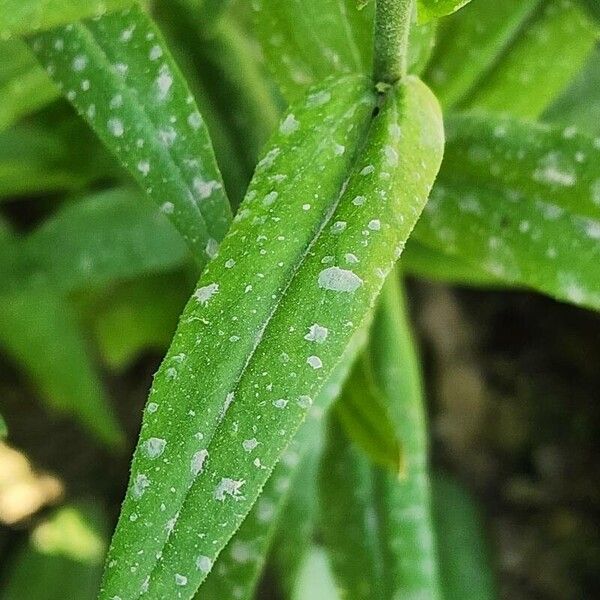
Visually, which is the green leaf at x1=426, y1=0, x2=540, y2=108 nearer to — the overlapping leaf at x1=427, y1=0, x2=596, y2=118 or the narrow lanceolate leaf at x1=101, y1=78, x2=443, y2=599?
the overlapping leaf at x1=427, y1=0, x2=596, y2=118

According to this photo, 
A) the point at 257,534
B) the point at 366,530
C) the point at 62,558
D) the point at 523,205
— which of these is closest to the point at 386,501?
the point at 366,530

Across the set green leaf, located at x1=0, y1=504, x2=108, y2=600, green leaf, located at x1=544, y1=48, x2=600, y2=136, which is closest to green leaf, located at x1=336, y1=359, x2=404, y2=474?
green leaf, located at x1=544, y1=48, x2=600, y2=136

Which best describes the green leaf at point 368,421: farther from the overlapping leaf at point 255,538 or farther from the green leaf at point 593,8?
the green leaf at point 593,8

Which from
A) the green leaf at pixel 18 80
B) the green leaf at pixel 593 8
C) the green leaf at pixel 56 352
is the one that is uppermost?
the green leaf at pixel 18 80

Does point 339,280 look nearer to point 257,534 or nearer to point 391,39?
point 391,39

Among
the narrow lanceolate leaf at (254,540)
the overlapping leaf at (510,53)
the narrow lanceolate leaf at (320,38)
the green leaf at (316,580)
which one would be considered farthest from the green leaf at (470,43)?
the green leaf at (316,580)

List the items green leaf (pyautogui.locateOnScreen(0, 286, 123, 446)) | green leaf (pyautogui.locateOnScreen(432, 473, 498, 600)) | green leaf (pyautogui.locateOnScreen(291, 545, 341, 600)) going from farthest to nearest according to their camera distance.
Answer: green leaf (pyautogui.locateOnScreen(432, 473, 498, 600)) → green leaf (pyautogui.locateOnScreen(291, 545, 341, 600)) → green leaf (pyautogui.locateOnScreen(0, 286, 123, 446))

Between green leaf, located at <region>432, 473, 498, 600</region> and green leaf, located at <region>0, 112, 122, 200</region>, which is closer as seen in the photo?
green leaf, located at <region>0, 112, 122, 200</region>
